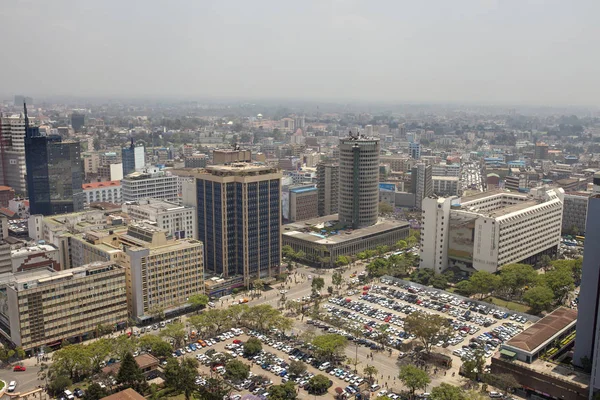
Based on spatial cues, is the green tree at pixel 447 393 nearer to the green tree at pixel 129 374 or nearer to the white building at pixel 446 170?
the green tree at pixel 129 374

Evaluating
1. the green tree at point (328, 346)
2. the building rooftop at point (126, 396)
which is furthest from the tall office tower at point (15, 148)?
the green tree at point (328, 346)

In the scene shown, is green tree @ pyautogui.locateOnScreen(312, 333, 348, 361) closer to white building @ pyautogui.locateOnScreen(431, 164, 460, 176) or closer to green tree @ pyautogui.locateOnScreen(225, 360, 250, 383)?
green tree @ pyautogui.locateOnScreen(225, 360, 250, 383)

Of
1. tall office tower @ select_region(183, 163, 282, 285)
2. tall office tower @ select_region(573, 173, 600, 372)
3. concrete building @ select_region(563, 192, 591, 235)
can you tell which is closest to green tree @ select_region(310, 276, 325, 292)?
tall office tower @ select_region(183, 163, 282, 285)

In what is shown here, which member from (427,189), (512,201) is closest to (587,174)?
(427,189)

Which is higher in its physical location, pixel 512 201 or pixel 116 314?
pixel 512 201

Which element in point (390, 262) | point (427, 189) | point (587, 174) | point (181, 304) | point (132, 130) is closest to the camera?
point (181, 304)

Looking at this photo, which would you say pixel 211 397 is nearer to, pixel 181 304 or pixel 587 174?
pixel 181 304

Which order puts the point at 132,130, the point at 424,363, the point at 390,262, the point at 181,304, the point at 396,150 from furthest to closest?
1. the point at 132,130
2. the point at 396,150
3. the point at 390,262
4. the point at 181,304
5. the point at 424,363
